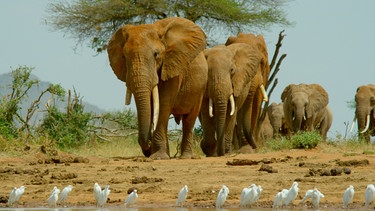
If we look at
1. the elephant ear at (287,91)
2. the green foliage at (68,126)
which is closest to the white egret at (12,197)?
the green foliage at (68,126)

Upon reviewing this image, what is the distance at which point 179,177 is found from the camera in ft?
45.9

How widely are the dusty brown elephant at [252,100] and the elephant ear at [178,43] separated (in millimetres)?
3597

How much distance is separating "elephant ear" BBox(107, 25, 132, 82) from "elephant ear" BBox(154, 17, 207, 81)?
0.61 metres

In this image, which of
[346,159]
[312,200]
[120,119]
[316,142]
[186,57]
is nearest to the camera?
[312,200]

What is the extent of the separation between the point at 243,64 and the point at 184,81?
230 cm

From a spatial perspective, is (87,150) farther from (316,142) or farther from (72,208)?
(72,208)

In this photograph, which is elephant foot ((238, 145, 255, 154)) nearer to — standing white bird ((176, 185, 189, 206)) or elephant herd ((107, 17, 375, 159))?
elephant herd ((107, 17, 375, 159))

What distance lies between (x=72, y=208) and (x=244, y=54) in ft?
28.3

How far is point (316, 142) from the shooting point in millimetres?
19156

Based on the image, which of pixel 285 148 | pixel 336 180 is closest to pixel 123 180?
pixel 336 180

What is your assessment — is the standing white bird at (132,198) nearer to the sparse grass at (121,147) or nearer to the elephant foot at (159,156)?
the elephant foot at (159,156)

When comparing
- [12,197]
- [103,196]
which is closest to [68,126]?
[12,197]

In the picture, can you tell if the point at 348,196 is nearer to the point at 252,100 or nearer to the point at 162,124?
the point at 162,124

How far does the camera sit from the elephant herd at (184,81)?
53.0ft
